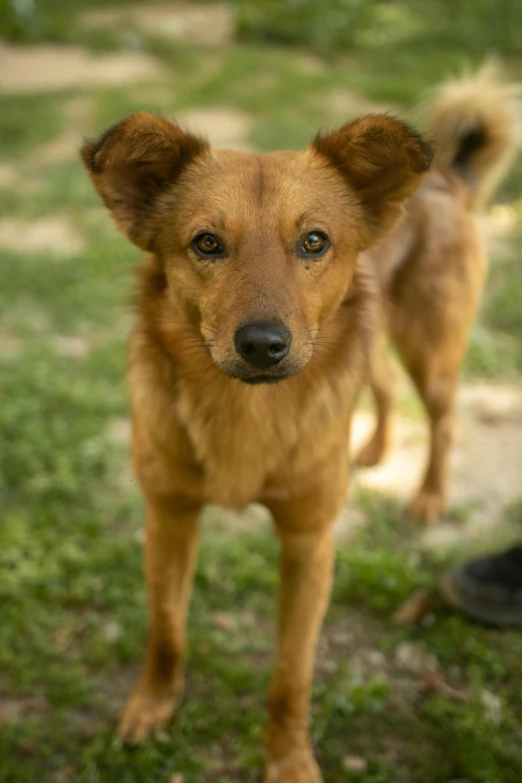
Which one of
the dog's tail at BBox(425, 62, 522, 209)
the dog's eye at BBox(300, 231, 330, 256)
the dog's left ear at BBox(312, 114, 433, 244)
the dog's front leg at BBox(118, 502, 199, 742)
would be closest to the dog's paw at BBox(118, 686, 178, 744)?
the dog's front leg at BBox(118, 502, 199, 742)

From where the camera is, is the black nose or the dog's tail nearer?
the black nose

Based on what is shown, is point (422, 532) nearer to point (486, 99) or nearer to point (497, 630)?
point (497, 630)

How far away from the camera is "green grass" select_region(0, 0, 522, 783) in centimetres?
267

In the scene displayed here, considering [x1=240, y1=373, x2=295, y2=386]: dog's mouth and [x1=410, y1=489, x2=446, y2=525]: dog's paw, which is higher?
[x1=240, y1=373, x2=295, y2=386]: dog's mouth

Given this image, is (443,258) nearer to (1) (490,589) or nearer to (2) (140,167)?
(1) (490,589)

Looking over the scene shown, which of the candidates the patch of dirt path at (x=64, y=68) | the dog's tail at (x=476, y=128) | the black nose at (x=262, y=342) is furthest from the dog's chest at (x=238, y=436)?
the patch of dirt path at (x=64, y=68)

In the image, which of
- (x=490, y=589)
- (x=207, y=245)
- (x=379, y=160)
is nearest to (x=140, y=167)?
(x=207, y=245)

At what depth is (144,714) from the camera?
274cm

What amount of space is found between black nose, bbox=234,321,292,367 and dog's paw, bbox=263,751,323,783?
57.3 inches

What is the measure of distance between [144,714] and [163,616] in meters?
0.37

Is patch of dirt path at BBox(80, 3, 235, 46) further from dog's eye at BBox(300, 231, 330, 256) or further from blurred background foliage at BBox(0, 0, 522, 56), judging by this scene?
dog's eye at BBox(300, 231, 330, 256)

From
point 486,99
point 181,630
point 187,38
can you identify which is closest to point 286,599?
point 181,630

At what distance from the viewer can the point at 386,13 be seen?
12625 millimetres

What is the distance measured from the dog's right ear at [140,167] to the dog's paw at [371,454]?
218cm
